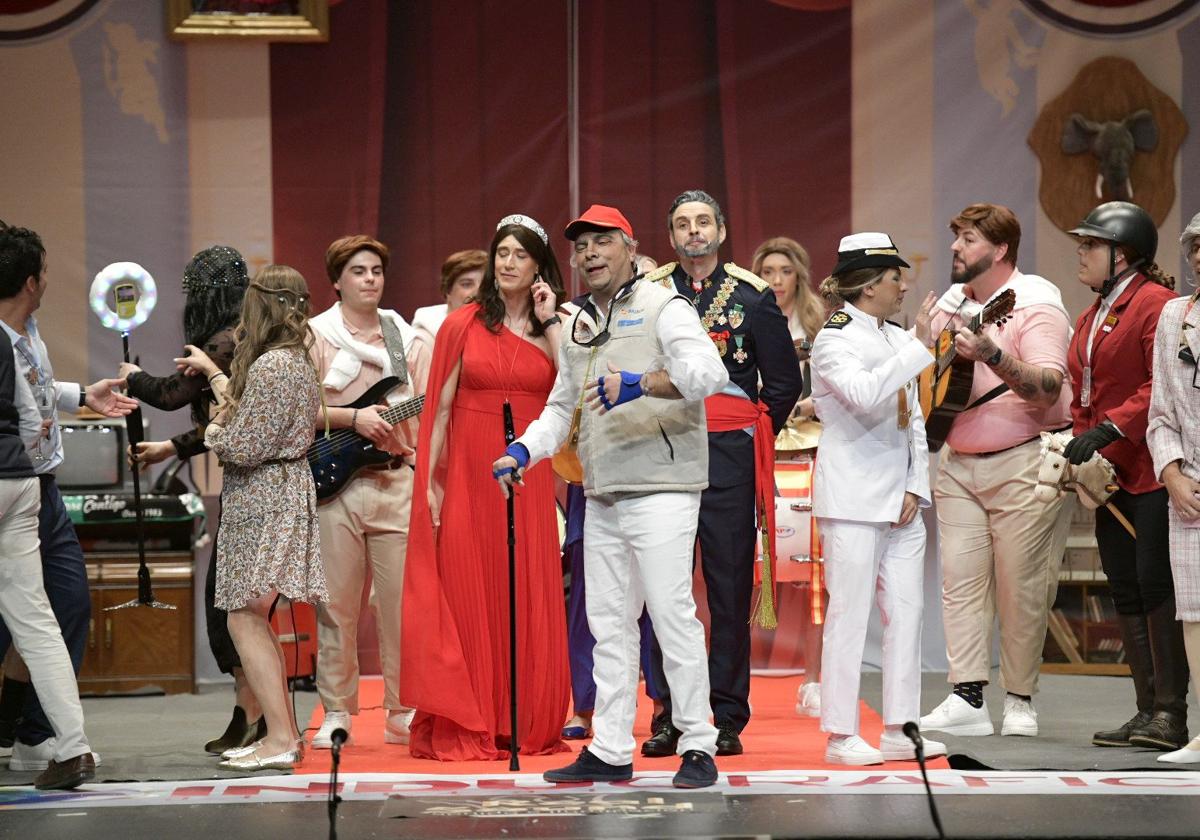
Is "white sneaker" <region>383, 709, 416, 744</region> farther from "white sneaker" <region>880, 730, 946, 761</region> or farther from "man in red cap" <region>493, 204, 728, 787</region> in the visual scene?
"white sneaker" <region>880, 730, 946, 761</region>

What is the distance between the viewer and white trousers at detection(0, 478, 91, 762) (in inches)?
197

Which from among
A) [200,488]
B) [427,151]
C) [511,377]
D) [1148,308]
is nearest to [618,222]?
[511,377]

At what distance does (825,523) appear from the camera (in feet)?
17.1

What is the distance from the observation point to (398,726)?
603 centimetres

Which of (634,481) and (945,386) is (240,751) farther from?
(945,386)

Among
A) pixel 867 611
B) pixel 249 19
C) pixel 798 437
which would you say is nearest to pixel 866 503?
pixel 867 611

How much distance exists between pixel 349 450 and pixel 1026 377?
2424 mm

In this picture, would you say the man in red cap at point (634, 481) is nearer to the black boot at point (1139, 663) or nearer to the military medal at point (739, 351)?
the military medal at point (739, 351)

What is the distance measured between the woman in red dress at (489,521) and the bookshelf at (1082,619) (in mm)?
3071

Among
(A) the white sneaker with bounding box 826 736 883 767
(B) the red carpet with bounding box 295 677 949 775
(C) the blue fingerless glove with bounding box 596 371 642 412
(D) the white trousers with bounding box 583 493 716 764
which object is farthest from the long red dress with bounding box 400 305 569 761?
(C) the blue fingerless glove with bounding box 596 371 642 412

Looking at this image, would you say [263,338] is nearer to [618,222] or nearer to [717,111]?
[618,222]

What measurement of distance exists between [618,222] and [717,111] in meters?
3.15

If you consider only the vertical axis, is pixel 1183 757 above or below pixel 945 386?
below

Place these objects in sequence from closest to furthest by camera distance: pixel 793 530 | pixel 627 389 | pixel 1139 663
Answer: pixel 627 389, pixel 1139 663, pixel 793 530
